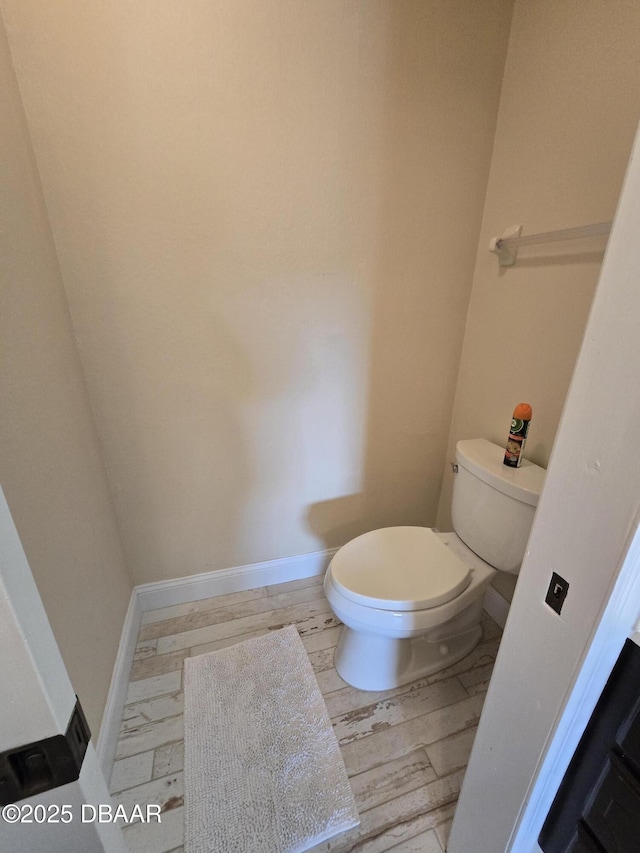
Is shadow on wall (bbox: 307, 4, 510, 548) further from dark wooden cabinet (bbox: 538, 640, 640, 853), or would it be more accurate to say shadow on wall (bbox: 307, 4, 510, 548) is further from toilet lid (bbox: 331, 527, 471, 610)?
dark wooden cabinet (bbox: 538, 640, 640, 853)

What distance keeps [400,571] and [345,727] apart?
0.52m

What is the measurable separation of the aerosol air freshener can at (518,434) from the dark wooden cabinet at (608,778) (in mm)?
720

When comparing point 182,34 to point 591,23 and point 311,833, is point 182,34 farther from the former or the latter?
point 311,833

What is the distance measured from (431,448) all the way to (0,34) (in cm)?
188

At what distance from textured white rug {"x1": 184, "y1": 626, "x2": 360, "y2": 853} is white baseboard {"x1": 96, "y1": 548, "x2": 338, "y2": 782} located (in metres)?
0.22

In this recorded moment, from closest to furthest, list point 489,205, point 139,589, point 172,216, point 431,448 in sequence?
1. point 172,216
2. point 489,205
3. point 139,589
4. point 431,448

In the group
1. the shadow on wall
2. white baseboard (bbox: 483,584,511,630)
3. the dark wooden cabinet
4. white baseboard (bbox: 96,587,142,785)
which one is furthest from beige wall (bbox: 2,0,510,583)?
the dark wooden cabinet

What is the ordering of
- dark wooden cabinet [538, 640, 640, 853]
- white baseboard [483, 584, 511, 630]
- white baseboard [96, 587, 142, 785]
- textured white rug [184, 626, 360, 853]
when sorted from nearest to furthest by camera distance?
1. dark wooden cabinet [538, 640, 640, 853]
2. textured white rug [184, 626, 360, 853]
3. white baseboard [96, 587, 142, 785]
4. white baseboard [483, 584, 511, 630]

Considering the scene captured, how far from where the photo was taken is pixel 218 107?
1065mm

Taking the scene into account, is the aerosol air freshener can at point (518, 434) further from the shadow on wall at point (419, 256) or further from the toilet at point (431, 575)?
the shadow on wall at point (419, 256)

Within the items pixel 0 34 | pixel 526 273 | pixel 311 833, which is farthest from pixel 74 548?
pixel 526 273

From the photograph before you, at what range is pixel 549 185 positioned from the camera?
1110 millimetres

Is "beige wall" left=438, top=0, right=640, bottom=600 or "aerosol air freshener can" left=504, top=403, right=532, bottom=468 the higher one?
"beige wall" left=438, top=0, right=640, bottom=600

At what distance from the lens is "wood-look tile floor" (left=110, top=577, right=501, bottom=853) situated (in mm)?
950
